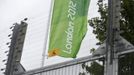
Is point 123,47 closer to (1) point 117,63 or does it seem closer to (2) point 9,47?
(1) point 117,63

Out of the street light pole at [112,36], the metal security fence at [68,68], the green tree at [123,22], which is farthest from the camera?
the green tree at [123,22]

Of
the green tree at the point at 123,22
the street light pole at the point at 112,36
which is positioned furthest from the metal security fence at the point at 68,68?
the green tree at the point at 123,22

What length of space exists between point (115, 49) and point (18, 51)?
8.43 ft

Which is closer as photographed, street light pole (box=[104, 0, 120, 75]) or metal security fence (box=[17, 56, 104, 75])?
street light pole (box=[104, 0, 120, 75])

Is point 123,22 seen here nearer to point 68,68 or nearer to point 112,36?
point 68,68

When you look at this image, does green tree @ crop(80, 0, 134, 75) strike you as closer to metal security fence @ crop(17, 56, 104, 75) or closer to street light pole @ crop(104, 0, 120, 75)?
metal security fence @ crop(17, 56, 104, 75)

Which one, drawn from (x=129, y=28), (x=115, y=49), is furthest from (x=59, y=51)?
(x=129, y=28)

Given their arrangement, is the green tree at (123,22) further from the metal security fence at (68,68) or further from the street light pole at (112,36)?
the street light pole at (112,36)

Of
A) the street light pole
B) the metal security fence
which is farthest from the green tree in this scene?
the street light pole

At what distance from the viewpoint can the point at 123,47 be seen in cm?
868

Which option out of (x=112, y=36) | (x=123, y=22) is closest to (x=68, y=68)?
(x=112, y=36)

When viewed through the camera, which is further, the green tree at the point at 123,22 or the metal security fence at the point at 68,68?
the green tree at the point at 123,22

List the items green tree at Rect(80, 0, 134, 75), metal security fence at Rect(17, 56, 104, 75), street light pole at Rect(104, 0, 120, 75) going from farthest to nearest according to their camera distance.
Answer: green tree at Rect(80, 0, 134, 75) → metal security fence at Rect(17, 56, 104, 75) → street light pole at Rect(104, 0, 120, 75)

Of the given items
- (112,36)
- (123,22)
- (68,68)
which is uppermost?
(112,36)
